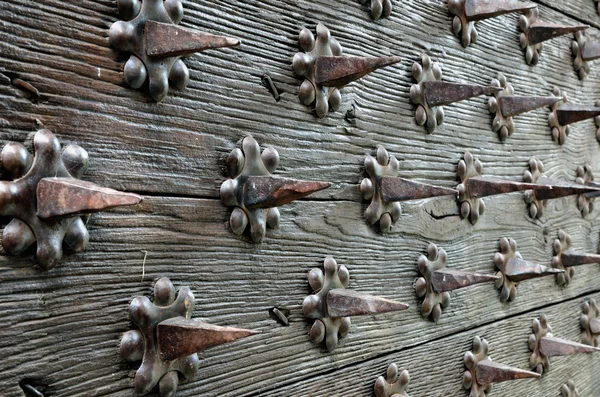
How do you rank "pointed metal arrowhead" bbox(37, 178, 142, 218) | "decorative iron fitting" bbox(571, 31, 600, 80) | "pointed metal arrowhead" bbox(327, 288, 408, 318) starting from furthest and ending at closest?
"decorative iron fitting" bbox(571, 31, 600, 80), "pointed metal arrowhead" bbox(327, 288, 408, 318), "pointed metal arrowhead" bbox(37, 178, 142, 218)

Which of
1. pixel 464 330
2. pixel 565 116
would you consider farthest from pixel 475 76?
pixel 464 330

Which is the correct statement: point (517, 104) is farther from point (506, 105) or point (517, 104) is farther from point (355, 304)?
point (355, 304)

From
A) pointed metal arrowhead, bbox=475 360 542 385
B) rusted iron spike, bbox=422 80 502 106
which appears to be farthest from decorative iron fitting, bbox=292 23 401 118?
pointed metal arrowhead, bbox=475 360 542 385

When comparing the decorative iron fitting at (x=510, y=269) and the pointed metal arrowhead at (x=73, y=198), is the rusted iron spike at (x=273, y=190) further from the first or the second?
the decorative iron fitting at (x=510, y=269)

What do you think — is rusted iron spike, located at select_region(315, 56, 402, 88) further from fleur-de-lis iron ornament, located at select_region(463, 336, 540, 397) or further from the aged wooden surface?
fleur-de-lis iron ornament, located at select_region(463, 336, 540, 397)

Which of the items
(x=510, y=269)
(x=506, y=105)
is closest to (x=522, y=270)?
(x=510, y=269)

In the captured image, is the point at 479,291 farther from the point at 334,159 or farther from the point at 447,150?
the point at 334,159

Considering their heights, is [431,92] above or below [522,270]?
above
